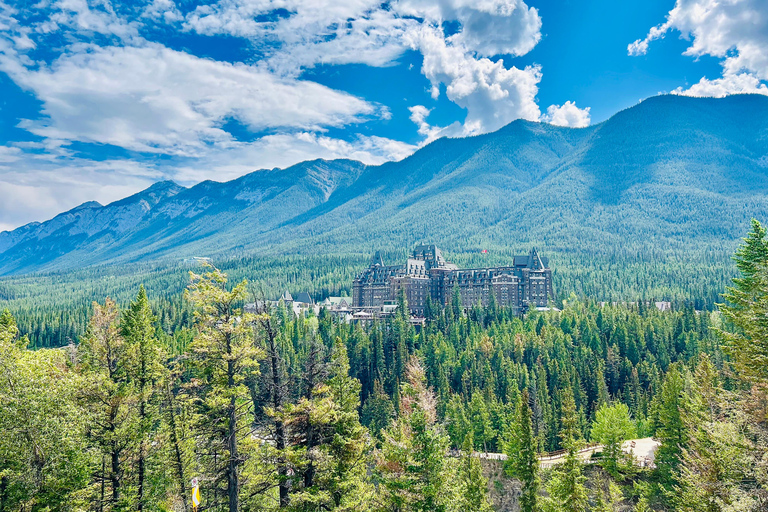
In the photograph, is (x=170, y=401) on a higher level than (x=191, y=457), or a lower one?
higher

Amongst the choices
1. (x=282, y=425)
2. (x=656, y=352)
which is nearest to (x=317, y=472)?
(x=282, y=425)

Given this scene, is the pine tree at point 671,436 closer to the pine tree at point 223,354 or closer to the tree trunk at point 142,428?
the pine tree at point 223,354

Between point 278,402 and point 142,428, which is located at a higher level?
point 278,402

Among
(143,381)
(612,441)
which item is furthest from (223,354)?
(612,441)

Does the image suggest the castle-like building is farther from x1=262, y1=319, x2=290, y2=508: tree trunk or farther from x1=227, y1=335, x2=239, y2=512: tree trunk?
x1=227, y1=335, x2=239, y2=512: tree trunk

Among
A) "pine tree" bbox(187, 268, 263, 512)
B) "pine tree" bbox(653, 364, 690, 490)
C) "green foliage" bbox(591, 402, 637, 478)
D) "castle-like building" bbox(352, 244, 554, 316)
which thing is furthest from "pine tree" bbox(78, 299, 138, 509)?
"castle-like building" bbox(352, 244, 554, 316)

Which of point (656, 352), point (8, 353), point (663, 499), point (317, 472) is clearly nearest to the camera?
point (8, 353)

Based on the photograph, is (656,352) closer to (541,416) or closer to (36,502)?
(541,416)

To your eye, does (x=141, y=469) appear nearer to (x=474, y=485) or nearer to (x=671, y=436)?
(x=474, y=485)
